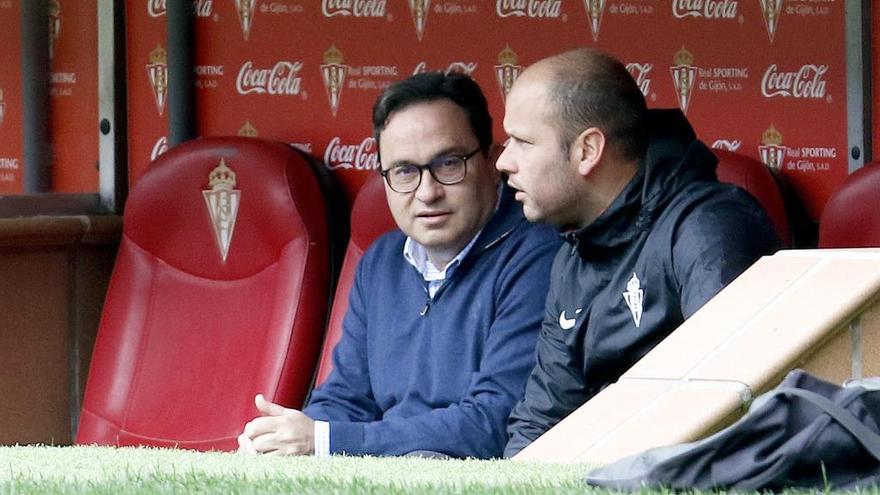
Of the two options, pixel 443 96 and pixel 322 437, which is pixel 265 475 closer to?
pixel 322 437

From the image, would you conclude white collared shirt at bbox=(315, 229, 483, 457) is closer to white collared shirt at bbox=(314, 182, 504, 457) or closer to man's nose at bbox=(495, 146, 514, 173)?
white collared shirt at bbox=(314, 182, 504, 457)

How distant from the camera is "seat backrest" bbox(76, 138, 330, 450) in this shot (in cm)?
363

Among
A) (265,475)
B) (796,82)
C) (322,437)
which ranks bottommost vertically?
(322,437)

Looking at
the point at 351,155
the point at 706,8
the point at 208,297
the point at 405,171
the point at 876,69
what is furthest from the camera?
the point at 351,155

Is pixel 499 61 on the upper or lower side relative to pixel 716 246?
upper

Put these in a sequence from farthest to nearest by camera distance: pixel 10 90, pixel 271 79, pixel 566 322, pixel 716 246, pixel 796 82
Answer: pixel 10 90 → pixel 271 79 → pixel 796 82 → pixel 566 322 → pixel 716 246

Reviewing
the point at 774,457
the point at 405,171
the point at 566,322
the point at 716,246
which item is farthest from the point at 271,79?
the point at 774,457

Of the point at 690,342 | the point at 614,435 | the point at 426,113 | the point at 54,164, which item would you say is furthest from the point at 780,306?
the point at 54,164

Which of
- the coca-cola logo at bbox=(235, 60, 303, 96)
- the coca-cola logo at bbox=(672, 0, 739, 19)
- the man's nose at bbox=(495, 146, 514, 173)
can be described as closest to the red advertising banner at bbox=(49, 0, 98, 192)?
the coca-cola logo at bbox=(235, 60, 303, 96)

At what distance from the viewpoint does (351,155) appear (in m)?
4.02

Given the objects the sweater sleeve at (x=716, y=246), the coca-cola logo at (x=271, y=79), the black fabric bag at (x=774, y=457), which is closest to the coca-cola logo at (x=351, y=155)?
the coca-cola logo at (x=271, y=79)

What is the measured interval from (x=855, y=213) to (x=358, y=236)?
42.2 inches

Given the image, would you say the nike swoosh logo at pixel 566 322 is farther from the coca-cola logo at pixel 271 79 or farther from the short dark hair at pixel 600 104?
the coca-cola logo at pixel 271 79

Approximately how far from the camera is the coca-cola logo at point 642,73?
3.70 m
